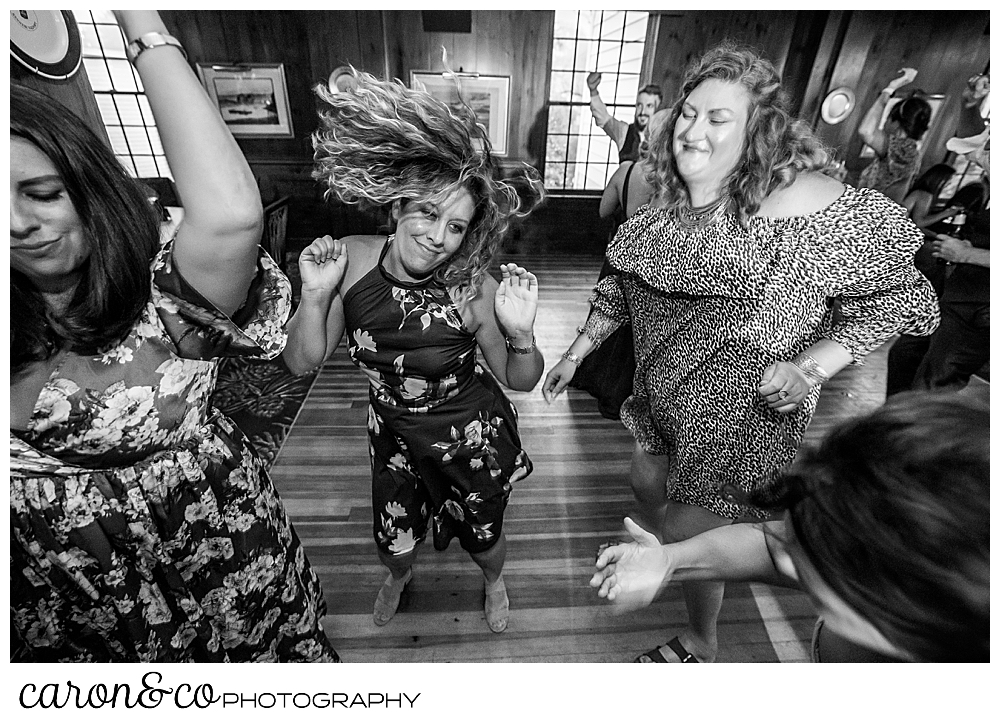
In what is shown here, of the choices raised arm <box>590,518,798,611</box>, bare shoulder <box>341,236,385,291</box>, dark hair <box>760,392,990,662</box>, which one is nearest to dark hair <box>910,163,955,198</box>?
dark hair <box>760,392,990,662</box>

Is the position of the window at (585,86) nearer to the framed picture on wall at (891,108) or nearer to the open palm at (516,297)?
the open palm at (516,297)

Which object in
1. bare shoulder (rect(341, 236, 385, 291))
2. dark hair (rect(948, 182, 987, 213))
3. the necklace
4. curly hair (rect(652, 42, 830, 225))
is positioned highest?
curly hair (rect(652, 42, 830, 225))

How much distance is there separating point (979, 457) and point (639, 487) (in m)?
0.60

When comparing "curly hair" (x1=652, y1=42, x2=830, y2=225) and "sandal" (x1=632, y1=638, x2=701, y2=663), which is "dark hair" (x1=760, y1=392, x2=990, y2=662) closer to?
"curly hair" (x1=652, y1=42, x2=830, y2=225)

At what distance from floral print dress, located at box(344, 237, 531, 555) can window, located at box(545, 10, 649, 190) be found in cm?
26

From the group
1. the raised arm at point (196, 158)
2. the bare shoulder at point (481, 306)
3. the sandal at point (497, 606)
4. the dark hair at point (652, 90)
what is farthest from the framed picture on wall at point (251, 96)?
the sandal at point (497, 606)

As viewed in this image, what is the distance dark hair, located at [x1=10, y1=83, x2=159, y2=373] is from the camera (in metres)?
0.42

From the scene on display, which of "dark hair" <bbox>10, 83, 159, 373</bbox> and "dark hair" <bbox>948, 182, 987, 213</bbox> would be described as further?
"dark hair" <bbox>948, 182, 987, 213</bbox>

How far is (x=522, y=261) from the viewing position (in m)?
0.64

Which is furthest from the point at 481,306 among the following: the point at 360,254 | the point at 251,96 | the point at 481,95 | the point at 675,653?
the point at 675,653

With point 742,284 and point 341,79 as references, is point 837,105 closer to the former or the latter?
point 742,284

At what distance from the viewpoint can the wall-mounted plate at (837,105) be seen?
0.61m
